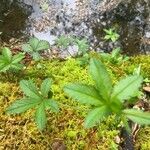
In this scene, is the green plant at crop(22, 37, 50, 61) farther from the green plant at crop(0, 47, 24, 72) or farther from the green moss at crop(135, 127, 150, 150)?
the green moss at crop(135, 127, 150, 150)

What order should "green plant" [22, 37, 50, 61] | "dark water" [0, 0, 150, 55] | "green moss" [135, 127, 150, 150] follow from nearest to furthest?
"green moss" [135, 127, 150, 150]
"green plant" [22, 37, 50, 61]
"dark water" [0, 0, 150, 55]

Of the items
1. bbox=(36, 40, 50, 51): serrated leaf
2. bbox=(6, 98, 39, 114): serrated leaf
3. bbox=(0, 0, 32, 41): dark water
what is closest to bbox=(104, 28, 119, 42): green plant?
bbox=(0, 0, 32, 41): dark water

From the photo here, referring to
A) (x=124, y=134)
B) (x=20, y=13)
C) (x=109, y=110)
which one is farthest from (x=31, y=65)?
(x=20, y=13)

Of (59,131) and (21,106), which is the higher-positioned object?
(21,106)

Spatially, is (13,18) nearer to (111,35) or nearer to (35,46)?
(111,35)

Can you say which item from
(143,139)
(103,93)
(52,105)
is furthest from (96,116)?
(143,139)

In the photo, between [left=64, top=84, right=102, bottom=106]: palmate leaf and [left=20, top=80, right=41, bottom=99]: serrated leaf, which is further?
[left=20, top=80, right=41, bottom=99]: serrated leaf
